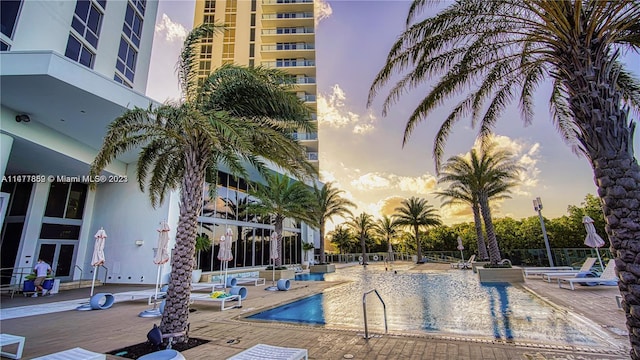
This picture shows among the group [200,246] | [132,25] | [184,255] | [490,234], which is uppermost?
[132,25]

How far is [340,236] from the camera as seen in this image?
39812 millimetres

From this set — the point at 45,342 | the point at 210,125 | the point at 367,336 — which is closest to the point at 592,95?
the point at 367,336

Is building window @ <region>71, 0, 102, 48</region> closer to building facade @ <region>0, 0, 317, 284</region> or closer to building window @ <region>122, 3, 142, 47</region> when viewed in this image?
building facade @ <region>0, 0, 317, 284</region>

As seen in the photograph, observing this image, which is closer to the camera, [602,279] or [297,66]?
[602,279]

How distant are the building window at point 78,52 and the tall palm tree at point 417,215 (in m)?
28.0

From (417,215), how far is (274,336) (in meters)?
27.0

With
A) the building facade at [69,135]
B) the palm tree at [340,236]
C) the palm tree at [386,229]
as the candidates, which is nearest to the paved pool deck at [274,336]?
the building facade at [69,135]

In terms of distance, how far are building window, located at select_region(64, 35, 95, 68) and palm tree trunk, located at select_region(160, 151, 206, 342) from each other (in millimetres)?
13631

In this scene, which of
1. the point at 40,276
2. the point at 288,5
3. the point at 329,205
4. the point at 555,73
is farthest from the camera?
the point at 288,5

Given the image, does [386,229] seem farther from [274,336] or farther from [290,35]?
[274,336]

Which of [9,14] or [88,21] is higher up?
[88,21]

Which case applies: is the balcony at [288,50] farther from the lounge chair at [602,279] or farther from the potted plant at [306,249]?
the lounge chair at [602,279]

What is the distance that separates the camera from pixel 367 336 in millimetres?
5457

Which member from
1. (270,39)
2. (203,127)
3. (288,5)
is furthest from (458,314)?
(288,5)
